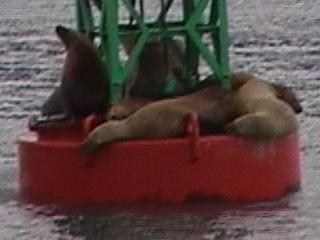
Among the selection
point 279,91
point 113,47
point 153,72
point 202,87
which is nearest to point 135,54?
point 113,47

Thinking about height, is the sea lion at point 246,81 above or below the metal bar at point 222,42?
below

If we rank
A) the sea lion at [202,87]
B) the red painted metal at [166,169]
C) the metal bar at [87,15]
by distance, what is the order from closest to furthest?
the red painted metal at [166,169], the sea lion at [202,87], the metal bar at [87,15]

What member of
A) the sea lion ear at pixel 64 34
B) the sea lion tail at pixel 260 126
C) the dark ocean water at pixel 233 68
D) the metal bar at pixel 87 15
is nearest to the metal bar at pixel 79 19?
the metal bar at pixel 87 15

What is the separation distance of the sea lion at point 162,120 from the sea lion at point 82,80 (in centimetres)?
23

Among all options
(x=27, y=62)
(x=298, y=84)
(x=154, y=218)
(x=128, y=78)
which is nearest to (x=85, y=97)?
(x=128, y=78)

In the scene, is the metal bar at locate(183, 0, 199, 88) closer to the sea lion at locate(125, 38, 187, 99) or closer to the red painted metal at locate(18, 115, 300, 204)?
the sea lion at locate(125, 38, 187, 99)

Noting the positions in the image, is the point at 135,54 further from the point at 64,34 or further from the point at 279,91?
the point at 279,91

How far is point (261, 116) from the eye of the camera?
471cm

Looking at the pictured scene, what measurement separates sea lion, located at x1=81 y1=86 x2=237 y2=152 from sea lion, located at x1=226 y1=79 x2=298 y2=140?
59mm

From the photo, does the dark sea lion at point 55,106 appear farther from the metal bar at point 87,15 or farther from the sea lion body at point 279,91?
the sea lion body at point 279,91

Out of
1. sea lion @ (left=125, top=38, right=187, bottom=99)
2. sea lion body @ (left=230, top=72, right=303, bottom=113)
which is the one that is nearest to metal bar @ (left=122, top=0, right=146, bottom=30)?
sea lion @ (left=125, top=38, right=187, bottom=99)

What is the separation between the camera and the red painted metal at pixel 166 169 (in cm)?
459

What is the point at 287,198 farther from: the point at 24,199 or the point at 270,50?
the point at 270,50

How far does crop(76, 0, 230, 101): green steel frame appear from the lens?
4.80 meters
